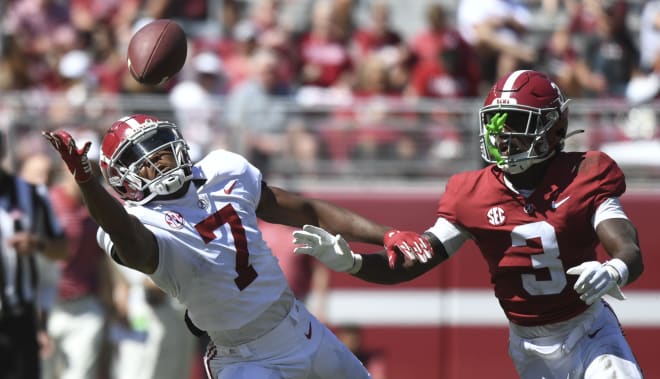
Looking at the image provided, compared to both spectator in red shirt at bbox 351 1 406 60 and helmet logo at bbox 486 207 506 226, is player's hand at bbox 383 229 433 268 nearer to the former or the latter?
helmet logo at bbox 486 207 506 226

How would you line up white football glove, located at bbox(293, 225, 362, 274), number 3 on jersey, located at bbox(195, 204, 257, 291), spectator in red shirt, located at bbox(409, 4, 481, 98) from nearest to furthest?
white football glove, located at bbox(293, 225, 362, 274) < number 3 on jersey, located at bbox(195, 204, 257, 291) < spectator in red shirt, located at bbox(409, 4, 481, 98)

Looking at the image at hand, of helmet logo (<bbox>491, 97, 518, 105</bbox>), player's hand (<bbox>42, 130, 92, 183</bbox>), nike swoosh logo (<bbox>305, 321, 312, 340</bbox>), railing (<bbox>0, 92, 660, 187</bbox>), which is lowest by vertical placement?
railing (<bbox>0, 92, 660, 187</bbox>)

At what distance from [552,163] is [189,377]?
4.14m

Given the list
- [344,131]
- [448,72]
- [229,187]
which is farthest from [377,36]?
[229,187]

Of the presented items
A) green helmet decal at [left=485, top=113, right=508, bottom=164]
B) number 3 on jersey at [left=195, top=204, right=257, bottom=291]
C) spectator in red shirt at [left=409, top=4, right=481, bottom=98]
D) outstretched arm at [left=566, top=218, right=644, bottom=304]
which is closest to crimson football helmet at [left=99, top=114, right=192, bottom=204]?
number 3 on jersey at [left=195, top=204, right=257, bottom=291]

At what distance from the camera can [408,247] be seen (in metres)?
4.52

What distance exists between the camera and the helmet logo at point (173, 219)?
4422mm

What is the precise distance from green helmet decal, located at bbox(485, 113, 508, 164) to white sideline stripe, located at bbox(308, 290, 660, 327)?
11.4 ft

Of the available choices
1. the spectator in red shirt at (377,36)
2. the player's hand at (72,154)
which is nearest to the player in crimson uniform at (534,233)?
the player's hand at (72,154)

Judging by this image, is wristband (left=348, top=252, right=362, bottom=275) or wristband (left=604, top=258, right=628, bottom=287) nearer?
wristband (left=604, top=258, right=628, bottom=287)

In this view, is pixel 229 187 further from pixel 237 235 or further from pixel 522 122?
pixel 522 122

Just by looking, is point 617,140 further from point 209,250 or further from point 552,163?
point 209,250

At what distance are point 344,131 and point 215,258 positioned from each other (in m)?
3.64

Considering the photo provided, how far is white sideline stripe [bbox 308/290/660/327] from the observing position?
8.04 metres
